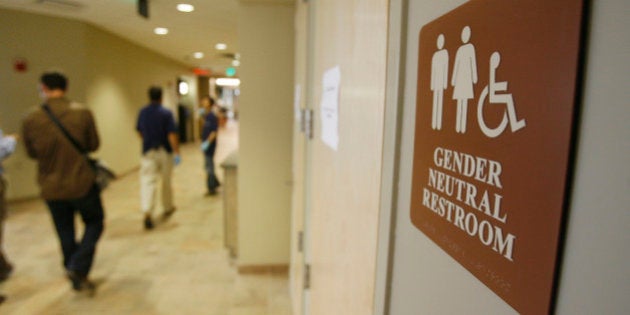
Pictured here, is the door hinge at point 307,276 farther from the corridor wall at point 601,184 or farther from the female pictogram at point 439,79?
the corridor wall at point 601,184

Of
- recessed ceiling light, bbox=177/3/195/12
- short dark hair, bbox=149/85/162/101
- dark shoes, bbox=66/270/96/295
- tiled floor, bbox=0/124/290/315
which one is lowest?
tiled floor, bbox=0/124/290/315

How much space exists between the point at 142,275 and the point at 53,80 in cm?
170

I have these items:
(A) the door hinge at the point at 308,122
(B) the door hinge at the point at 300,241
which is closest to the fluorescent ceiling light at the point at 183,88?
(B) the door hinge at the point at 300,241

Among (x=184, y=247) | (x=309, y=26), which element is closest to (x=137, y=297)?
(x=184, y=247)

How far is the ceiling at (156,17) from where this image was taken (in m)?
4.56

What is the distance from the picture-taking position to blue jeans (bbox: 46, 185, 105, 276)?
2617mm

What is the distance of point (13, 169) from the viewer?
16.6ft

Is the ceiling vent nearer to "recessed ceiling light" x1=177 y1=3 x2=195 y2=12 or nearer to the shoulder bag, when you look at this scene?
"recessed ceiling light" x1=177 y1=3 x2=195 y2=12

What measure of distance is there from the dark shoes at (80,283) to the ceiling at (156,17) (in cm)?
241

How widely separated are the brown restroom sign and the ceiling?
2.61 meters

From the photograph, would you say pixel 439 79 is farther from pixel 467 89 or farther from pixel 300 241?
pixel 300 241

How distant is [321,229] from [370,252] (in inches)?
25.5

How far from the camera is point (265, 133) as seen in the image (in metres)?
3.07

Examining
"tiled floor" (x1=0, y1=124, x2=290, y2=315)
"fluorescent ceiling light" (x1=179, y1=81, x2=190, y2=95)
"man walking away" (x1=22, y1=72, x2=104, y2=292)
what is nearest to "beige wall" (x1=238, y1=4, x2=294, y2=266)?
"tiled floor" (x1=0, y1=124, x2=290, y2=315)
